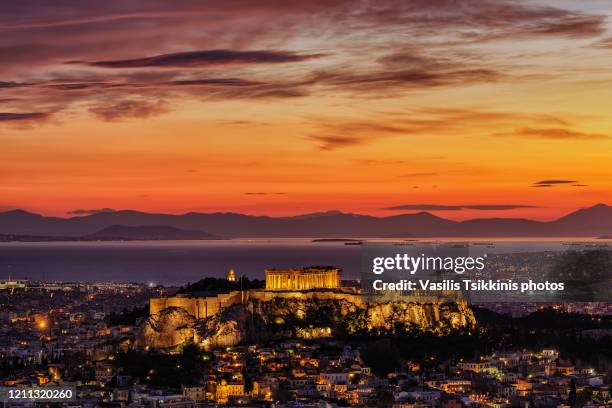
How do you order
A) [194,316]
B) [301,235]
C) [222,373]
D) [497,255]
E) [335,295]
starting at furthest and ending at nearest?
[301,235]
[497,255]
[335,295]
[194,316]
[222,373]

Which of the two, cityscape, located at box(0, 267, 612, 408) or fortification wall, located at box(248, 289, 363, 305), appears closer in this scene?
cityscape, located at box(0, 267, 612, 408)

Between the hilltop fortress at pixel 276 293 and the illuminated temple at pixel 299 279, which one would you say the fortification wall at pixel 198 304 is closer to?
the hilltop fortress at pixel 276 293

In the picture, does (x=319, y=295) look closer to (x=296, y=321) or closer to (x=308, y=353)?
(x=296, y=321)

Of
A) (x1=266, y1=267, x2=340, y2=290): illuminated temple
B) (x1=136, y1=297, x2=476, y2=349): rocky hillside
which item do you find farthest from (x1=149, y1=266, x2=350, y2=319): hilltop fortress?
(x1=136, y1=297, x2=476, y2=349): rocky hillside

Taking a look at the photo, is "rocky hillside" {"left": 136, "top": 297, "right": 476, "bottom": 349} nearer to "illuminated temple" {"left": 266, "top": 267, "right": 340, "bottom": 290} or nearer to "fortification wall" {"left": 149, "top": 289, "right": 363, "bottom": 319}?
"fortification wall" {"left": 149, "top": 289, "right": 363, "bottom": 319}

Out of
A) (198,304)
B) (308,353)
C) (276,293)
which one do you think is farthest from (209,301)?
(308,353)

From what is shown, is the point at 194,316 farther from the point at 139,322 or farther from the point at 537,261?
the point at 537,261

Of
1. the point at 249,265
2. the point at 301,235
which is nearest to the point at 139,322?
the point at 249,265

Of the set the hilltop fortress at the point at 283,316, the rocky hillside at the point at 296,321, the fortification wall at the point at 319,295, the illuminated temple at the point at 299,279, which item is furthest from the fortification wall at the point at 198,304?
the illuminated temple at the point at 299,279
